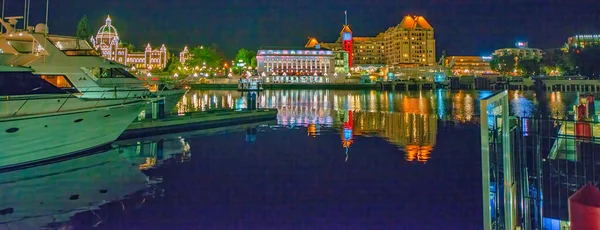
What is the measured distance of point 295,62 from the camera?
133875 millimetres

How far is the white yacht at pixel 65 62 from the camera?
1805 cm

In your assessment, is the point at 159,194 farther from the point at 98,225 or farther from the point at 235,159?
the point at 235,159

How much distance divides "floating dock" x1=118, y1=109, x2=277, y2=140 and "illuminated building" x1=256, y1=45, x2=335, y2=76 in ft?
333

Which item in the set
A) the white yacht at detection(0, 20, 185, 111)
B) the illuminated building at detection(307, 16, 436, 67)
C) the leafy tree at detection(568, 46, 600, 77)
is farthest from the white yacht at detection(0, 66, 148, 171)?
the illuminated building at detection(307, 16, 436, 67)

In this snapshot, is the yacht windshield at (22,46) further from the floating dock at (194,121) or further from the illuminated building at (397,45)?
the illuminated building at (397,45)

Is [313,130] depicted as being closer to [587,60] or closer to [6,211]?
[6,211]

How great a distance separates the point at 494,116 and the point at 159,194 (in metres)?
7.03

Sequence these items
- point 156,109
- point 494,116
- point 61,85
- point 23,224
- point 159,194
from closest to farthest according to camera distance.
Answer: point 494,116 → point 23,224 → point 159,194 → point 61,85 → point 156,109

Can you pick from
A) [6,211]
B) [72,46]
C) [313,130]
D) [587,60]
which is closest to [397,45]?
[587,60]

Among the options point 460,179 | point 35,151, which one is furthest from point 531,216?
point 35,151

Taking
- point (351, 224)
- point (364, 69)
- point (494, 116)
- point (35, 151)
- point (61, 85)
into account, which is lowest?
point (351, 224)

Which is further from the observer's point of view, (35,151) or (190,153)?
(190,153)

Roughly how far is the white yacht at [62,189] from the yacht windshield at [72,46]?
36.6ft

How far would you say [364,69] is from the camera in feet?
530
